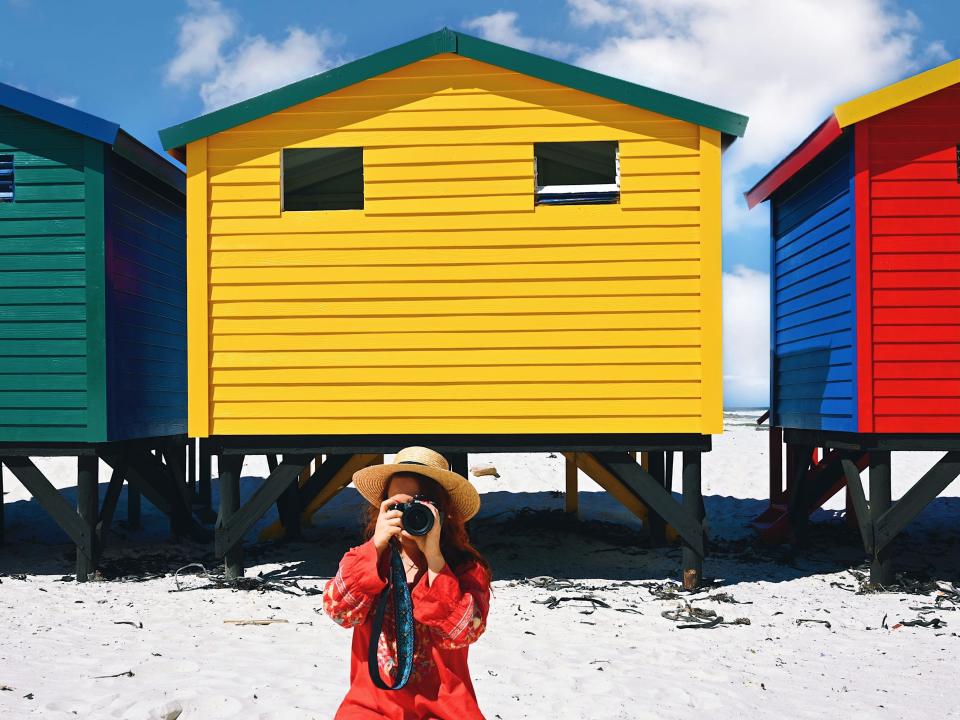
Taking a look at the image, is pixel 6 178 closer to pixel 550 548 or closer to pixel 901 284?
pixel 550 548

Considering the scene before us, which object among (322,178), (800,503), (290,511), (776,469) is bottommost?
(290,511)

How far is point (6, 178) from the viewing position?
1010 cm

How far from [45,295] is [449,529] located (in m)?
8.57

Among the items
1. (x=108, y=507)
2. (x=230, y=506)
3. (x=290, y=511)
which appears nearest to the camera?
(x=230, y=506)

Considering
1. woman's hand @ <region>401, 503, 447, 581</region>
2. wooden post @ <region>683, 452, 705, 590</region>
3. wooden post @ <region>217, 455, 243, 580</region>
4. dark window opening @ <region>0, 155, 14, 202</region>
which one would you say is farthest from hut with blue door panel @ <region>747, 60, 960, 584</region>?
dark window opening @ <region>0, 155, 14, 202</region>

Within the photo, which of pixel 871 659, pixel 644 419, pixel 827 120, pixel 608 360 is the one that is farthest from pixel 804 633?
pixel 827 120

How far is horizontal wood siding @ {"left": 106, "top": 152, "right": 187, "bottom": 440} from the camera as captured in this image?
1018 centimetres

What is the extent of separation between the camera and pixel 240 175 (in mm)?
9641

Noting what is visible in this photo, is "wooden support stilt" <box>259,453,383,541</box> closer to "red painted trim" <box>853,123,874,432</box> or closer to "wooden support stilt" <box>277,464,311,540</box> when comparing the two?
"wooden support stilt" <box>277,464,311,540</box>

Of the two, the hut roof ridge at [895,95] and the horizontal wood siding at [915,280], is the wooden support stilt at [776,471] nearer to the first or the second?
the horizontal wood siding at [915,280]

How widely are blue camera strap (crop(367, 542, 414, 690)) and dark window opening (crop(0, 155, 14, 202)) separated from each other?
30.4ft

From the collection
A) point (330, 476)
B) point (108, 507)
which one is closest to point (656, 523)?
point (330, 476)

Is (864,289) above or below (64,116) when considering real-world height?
below

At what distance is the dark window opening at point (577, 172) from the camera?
31.3 ft
